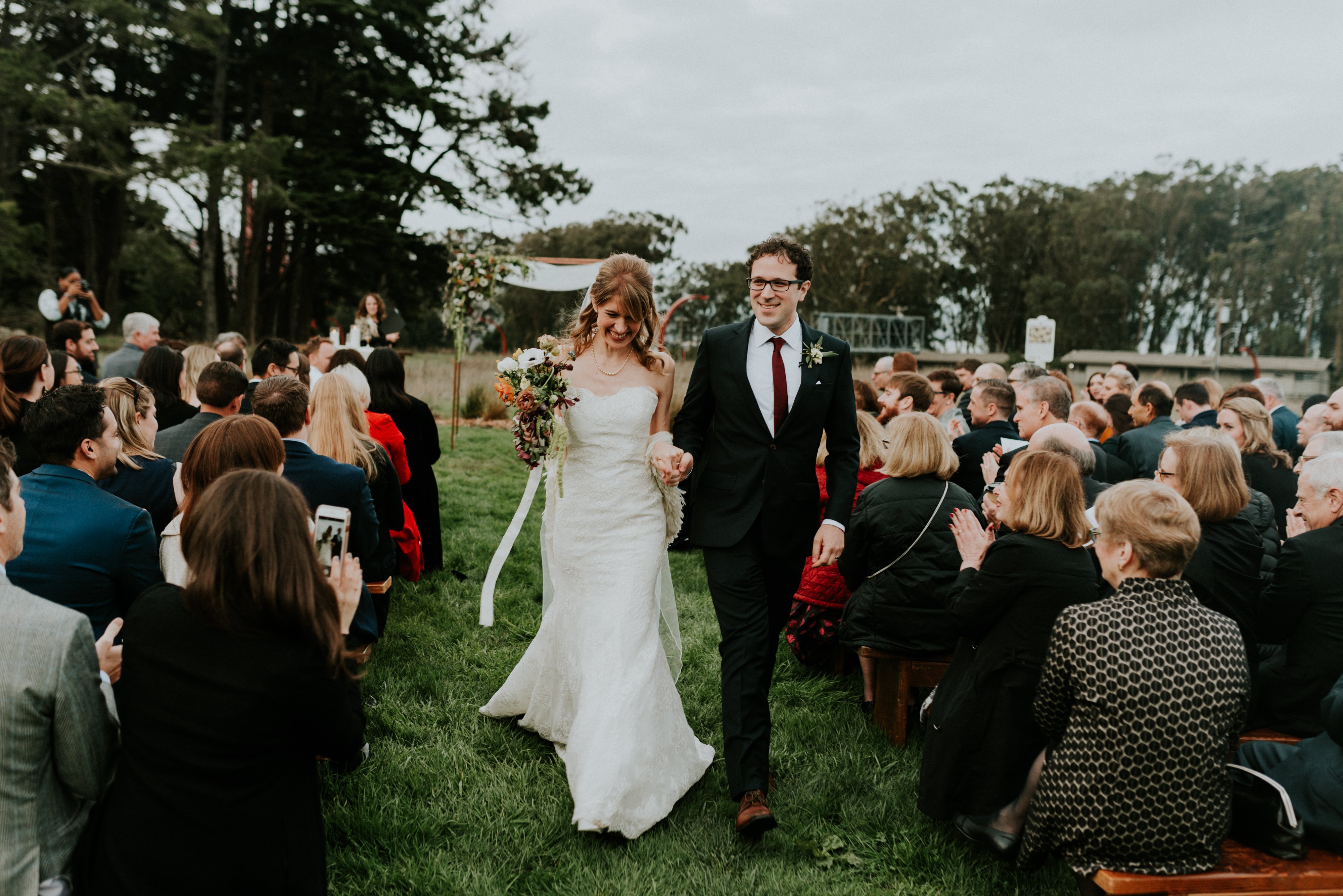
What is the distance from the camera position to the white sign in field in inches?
692

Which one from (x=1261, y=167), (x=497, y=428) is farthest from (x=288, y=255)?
(x=1261, y=167)

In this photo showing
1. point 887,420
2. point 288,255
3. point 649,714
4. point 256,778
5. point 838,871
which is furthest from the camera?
point 288,255

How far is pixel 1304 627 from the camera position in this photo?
364 cm

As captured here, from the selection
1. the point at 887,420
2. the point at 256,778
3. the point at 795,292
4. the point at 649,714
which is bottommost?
the point at 649,714

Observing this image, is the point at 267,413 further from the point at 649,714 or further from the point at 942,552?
the point at 942,552

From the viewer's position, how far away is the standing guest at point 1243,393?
6.27 m

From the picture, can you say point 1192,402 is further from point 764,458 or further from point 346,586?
point 346,586

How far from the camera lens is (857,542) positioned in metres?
4.64

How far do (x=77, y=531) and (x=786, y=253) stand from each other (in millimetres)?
2836

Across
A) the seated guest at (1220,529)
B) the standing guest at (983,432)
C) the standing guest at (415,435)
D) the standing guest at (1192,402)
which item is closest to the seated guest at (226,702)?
the seated guest at (1220,529)

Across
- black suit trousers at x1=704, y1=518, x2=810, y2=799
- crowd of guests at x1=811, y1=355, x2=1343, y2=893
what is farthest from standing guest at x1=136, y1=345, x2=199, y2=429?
crowd of guests at x1=811, y1=355, x2=1343, y2=893

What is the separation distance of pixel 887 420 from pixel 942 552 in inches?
144

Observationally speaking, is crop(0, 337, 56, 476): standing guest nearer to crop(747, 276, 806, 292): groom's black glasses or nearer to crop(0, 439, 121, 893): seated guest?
crop(0, 439, 121, 893): seated guest

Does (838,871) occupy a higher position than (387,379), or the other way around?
(387,379)
